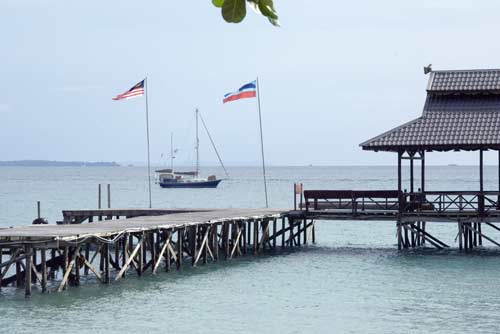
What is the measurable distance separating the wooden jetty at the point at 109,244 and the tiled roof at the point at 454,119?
537 cm

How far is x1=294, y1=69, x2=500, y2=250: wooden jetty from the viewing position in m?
30.8

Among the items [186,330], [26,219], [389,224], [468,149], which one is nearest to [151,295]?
[186,330]

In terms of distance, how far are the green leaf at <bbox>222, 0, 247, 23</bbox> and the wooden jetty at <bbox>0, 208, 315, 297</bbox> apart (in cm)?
1850

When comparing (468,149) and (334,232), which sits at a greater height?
(468,149)

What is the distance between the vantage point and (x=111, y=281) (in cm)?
2448

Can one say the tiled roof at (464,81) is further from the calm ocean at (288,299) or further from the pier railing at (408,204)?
the calm ocean at (288,299)

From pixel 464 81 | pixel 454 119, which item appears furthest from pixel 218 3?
pixel 464 81

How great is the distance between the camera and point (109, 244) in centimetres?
2730

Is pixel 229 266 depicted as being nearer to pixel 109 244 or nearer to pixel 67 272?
pixel 109 244

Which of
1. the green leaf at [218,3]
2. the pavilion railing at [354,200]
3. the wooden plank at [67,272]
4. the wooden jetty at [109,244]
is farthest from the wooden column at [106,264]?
the green leaf at [218,3]

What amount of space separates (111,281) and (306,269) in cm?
662

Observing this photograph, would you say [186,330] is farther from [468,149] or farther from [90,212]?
[90,212]

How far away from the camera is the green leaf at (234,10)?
10.4ft

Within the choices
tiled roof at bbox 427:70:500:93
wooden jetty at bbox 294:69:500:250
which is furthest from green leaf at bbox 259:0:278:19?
tiled roof at bbox 427:70:500:93
